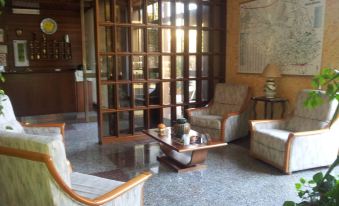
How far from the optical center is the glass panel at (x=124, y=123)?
482 cm

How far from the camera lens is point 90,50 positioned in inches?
344

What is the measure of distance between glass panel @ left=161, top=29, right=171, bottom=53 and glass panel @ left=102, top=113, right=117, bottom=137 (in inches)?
56.1

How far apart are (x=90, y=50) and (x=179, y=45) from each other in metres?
4.45

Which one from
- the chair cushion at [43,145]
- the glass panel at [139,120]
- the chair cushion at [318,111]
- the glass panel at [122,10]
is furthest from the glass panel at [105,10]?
the chair cushion at [43,145]

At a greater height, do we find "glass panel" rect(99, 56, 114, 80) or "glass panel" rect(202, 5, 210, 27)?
"glass panel" rect(202, 5, 210, 27)

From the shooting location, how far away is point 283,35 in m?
4.35

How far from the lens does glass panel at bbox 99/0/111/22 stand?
4.49 m

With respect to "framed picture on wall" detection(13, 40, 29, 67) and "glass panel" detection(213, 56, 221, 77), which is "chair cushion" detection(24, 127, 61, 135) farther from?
"framed picture on wall" detection(13, 40, 29, 67)

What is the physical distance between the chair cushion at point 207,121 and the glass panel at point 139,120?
2.93ft

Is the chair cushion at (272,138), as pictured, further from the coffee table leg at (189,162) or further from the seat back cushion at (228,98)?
the seat back cushion at (228,98)

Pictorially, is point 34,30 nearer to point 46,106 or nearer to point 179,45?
point 46,106

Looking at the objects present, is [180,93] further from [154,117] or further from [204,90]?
[154,117]

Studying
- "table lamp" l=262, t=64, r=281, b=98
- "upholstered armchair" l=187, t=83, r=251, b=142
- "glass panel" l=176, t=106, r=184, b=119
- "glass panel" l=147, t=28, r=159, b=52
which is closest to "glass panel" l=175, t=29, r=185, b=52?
"glass panel" l=147, t=28, r=159, b=52

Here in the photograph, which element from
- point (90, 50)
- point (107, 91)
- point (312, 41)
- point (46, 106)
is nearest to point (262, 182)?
point (312, 41)
